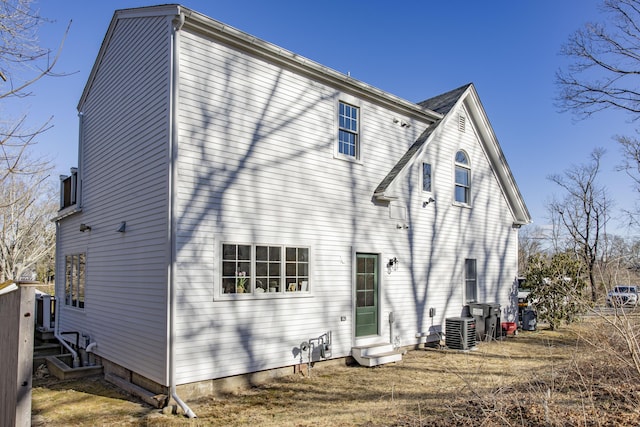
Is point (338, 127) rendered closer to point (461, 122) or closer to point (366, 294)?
point (366, 294)

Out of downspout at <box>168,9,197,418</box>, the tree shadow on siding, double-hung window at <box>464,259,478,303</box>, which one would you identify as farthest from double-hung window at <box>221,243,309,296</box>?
double-hung window at <box>464,259,478,303</box>

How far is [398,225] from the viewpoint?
10805mm

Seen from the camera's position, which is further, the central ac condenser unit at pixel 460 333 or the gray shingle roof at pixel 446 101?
the gray shingle roof at pixel 446 101

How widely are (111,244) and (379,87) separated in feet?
23.2

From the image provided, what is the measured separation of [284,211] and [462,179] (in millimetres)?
6868

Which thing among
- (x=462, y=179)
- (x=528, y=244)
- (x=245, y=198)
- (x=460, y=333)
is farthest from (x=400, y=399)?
(x=528, y=244)

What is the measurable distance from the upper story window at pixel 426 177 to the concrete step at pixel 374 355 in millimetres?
4382

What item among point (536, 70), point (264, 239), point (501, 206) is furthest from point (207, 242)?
point (536, 70)

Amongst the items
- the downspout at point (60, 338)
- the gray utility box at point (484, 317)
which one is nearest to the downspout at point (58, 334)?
the downspout at point (60, 338)

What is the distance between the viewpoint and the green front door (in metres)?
9.82

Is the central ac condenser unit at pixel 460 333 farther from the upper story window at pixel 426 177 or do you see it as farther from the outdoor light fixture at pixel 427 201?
the upper story window at pixel 426 177

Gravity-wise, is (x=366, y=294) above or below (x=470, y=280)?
below

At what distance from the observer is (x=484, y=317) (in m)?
12.5

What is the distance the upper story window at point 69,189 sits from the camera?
1152cm
